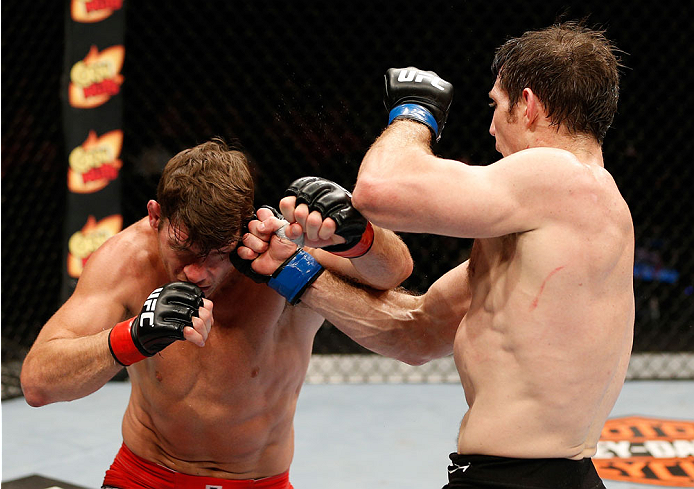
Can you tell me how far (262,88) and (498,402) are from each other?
4.12 metres

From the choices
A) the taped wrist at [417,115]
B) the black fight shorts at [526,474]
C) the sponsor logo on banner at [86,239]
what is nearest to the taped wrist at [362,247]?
the taped wrist at [417,115]

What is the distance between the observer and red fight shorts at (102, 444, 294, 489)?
180 centimetres

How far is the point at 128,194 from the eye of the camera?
491 centimetres

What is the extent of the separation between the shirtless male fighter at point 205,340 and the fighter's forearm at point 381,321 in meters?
0.04

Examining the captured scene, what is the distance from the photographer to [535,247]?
1276 mm

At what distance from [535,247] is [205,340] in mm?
777

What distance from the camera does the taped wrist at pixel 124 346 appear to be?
150 centimetres

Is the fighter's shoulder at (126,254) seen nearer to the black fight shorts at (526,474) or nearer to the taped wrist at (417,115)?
the taped wrist at (417,115)

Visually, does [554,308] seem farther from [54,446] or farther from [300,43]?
[300,43]

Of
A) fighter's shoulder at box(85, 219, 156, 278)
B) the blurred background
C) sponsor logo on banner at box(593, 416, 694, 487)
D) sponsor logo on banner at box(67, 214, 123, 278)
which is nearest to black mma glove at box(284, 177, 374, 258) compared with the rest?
fighter's shoulder at box(85, 219, 156, 278)

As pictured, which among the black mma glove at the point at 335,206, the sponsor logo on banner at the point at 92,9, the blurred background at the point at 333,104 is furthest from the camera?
the blurred background at the point at 333,104

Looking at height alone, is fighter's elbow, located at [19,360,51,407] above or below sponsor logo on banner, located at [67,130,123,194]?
above

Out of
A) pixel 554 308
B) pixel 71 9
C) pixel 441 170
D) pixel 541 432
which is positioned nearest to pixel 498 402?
pixel 541 432

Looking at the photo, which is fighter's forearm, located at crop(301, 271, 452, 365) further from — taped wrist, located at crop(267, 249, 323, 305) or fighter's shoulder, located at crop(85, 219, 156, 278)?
fighter's shoulder, located at crop(85, 219, 156, 278)
